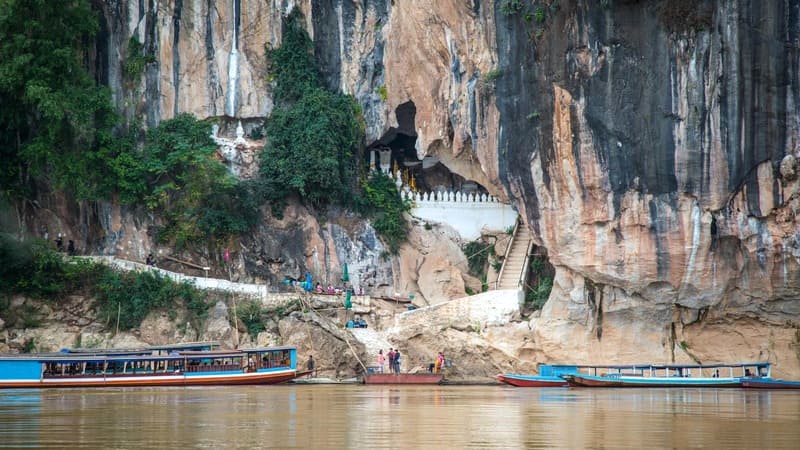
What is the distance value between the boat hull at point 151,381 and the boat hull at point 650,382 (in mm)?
8461

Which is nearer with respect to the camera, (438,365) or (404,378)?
(404,378)

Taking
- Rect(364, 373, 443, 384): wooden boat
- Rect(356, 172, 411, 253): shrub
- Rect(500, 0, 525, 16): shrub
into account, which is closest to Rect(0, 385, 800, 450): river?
Rect(364, 373, 443, 384): wooden boat

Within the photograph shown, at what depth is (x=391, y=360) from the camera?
123 feet

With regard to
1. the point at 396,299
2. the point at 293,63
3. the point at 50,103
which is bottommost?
the point at 396,299

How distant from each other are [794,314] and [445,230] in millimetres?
12808

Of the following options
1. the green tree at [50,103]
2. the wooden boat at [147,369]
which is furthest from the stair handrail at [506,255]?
the green tree at [50,103]

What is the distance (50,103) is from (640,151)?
695 inches

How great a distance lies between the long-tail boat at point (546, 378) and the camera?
35.0m

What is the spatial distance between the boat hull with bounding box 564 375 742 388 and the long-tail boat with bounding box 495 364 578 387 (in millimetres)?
526

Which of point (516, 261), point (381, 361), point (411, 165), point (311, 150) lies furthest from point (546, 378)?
point (411, 165)

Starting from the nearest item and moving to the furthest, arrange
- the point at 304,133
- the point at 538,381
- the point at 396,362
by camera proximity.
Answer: the point at 538,381 → the point at 396,362 → the point at 304,133

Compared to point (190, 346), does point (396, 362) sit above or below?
below

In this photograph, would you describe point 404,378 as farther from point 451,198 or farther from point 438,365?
point 451,198

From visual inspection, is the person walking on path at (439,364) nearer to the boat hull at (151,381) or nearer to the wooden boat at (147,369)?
the wooden boat at (147,369)
